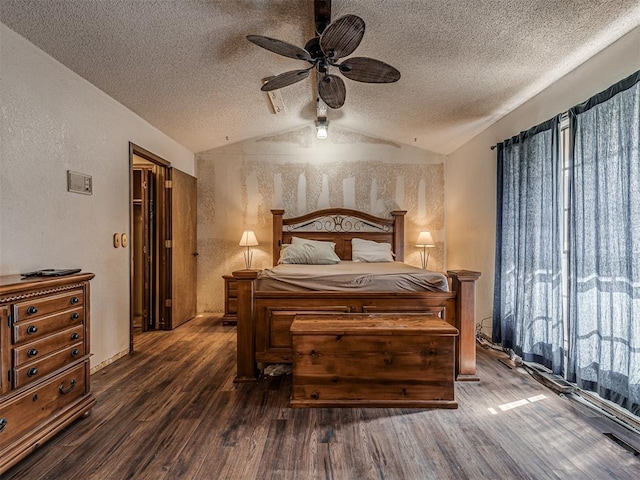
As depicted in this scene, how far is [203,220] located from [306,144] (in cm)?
199

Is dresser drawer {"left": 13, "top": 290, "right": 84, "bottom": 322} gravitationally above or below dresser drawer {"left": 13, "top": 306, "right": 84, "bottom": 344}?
above

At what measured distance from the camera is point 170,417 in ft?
7.25

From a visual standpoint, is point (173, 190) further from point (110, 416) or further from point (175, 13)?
point (110, 416)

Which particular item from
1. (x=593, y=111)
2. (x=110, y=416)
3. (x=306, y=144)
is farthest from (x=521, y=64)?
(x=110, y=416)

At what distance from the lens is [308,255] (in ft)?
13.7

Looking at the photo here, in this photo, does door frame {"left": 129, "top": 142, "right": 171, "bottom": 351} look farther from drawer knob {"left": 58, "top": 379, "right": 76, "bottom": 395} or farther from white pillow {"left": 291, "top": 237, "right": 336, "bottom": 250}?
drawer knob {"left": 58, "top": 379, "right": 76, "bottom": 395}

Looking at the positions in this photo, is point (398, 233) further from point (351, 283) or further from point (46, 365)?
point (46, 365)

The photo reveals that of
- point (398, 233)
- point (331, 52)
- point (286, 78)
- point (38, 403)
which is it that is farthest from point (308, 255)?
point (38, 403)

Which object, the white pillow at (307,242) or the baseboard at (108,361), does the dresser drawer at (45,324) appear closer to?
the baseboard at (108,361)

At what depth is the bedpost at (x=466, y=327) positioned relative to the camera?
9.05 ft

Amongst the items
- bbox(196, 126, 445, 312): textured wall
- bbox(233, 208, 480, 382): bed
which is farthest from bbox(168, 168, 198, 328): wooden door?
bbox(233, 208, 480, 382): bed

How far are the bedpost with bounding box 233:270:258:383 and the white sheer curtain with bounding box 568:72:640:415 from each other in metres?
2.47

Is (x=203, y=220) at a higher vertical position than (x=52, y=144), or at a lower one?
lower

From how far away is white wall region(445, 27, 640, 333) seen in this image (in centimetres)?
230
